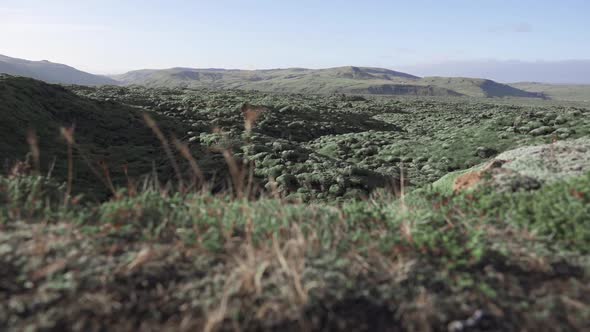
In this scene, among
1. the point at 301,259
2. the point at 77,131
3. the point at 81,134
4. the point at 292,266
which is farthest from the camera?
the point at 77,131

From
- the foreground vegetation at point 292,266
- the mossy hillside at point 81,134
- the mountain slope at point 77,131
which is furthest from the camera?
the mountain slope at point 77,131

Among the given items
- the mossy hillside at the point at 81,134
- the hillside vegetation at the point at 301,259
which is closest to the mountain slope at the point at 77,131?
the mossy hillside at the point at 81,134

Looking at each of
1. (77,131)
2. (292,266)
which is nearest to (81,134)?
(77,131)

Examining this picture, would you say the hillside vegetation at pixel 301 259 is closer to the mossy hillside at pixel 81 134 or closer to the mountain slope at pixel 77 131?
the mossy hillside at pixel 81 134

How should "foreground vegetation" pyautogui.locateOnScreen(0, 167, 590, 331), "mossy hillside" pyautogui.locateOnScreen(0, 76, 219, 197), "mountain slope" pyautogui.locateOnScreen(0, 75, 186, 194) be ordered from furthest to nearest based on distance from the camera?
"mountain slope" pyautogui.locateOnScreen(0, 75, 186, 194)
"mossy hillside" pyautogui.locateOnScreen(0, 76, 219, 197)
"foreground vegetation" pyautogui.locateOnScreen(0, 167, 590, 331)

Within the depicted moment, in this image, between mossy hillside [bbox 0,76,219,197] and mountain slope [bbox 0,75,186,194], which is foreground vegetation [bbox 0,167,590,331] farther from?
mountain slope [bbox 0,75,186,194]

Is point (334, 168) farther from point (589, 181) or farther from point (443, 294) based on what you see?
point (443, 294)

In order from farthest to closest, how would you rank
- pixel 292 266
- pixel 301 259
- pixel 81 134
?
pixel 81 134
pixel 301 259
pixel 292 266

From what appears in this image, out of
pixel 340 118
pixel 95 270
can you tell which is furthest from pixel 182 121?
pixel 95 270

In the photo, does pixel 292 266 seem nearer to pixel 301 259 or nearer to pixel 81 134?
pixel 301 259

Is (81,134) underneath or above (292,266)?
underneath

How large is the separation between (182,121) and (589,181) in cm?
3297

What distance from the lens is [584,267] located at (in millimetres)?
4926

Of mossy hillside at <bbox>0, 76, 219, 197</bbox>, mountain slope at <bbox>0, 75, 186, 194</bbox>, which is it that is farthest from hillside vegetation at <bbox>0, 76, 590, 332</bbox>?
mountain slope at <bbox>0, 75, 186, 194</bbox>
